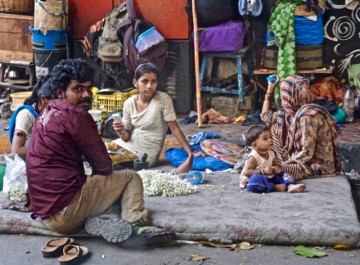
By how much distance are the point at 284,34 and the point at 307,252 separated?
186 inches

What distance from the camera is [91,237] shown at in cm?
553

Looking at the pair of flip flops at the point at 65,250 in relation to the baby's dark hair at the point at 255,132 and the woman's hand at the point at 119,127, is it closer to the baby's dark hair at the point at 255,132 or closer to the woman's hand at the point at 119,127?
the baby's dark hair at the point at 255,132

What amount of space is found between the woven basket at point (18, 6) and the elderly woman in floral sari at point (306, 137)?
188 inches

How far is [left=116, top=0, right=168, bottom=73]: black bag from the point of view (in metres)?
9.46

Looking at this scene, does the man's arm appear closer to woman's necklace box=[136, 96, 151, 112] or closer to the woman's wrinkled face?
the woman's wrinkled face

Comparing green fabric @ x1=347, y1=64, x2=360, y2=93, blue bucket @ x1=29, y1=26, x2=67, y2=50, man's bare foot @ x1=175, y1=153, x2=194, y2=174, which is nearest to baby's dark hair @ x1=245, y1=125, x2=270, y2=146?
man's bare foot @ x1=175, y1=153, x2=194, y2=174

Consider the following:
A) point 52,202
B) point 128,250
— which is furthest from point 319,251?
point 52,202

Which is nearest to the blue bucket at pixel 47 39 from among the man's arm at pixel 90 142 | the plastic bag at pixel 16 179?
the plastic bag at pixel 16 179

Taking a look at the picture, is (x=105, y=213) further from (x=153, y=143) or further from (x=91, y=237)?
(x=153, y=143)

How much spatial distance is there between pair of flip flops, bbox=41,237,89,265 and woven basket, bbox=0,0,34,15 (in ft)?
18.5

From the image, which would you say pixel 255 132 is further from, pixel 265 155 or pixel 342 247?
pixel 342 247

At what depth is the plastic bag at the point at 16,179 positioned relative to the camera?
6.13 m

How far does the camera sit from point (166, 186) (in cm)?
628

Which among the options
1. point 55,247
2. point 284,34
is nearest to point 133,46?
point 284,34
